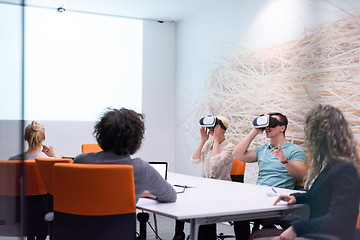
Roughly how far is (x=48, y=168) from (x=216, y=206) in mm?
1187

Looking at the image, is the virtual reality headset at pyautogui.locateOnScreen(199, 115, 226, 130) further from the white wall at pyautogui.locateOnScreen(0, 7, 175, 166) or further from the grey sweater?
the white wall at pyautogui.locateOnScreen(0, 7, 175, 166)

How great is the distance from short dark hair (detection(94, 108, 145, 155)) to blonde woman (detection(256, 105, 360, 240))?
3.42 feet

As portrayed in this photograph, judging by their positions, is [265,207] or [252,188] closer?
[265,207]

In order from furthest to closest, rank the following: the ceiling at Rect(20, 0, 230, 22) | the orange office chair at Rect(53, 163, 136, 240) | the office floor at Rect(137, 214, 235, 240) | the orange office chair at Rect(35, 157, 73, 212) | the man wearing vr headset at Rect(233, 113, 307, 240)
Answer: the ceiling at Rect(20, 0, 230, 22) → the office floor at Rect(137, 214, 235, 240) → the man wearing vr headset at Rect(233, 113, 307, 240) → the orange office chair at Rect(35, 157, 73, 212) → the orange office chair at Rect(53, 163, 136, 240)

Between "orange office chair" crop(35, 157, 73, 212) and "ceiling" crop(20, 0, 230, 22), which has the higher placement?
"ceiling" crop(20, 0, 230, 22)

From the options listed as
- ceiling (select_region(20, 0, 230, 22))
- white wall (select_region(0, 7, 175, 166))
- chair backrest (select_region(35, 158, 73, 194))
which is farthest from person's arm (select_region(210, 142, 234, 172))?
white wall (select_region(0, 7, 175, 166))

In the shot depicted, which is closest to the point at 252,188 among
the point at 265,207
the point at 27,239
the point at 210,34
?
the point at 265,207

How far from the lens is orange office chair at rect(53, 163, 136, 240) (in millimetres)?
2037

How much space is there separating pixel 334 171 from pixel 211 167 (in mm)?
2776

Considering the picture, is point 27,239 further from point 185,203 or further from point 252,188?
point 252,188

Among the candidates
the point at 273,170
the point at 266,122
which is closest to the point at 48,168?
the point at 266,122

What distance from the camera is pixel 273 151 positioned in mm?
3531

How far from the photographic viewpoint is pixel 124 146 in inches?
91.0

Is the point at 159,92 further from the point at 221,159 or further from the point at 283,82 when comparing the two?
the point at 221,159
